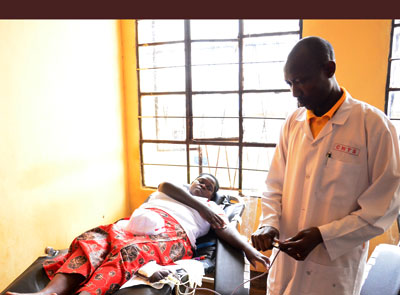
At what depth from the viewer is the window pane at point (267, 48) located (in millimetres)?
2711

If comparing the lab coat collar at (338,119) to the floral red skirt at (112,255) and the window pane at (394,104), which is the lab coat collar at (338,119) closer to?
the floral red skirt at (112,255)

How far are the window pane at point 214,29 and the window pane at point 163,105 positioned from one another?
28.5 inches

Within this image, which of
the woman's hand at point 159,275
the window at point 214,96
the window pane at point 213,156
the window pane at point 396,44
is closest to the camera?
the woman's hand at point 159,275

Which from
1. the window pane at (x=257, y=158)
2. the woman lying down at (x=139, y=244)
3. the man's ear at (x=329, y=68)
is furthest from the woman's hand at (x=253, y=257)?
the window pane at (x=257, y=158)

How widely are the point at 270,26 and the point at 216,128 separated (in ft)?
3.96

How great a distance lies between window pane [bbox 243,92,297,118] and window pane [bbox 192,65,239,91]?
22cm

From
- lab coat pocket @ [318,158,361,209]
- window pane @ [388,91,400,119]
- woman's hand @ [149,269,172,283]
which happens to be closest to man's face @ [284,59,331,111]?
lab coat pocket @ [318,158,361,209]

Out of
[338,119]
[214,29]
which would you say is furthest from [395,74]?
[338,119]

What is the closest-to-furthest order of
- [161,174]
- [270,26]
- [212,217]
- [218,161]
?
[212,217] < [270,26] < [218,161] < [161,174]

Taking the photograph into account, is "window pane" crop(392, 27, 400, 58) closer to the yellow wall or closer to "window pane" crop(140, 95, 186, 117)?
"window pane" crop(140, 95, 186, 117)

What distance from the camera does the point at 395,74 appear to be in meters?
2.40

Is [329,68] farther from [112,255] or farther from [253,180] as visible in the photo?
[253,180]

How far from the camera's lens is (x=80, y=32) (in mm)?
2633

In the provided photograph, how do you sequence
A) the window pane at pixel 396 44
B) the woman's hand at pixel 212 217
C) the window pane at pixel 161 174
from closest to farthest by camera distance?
1. the woman's hand at pixel 212 217
2. the window pane at pixel 396 44
3. the window pane at pixel 161 174
